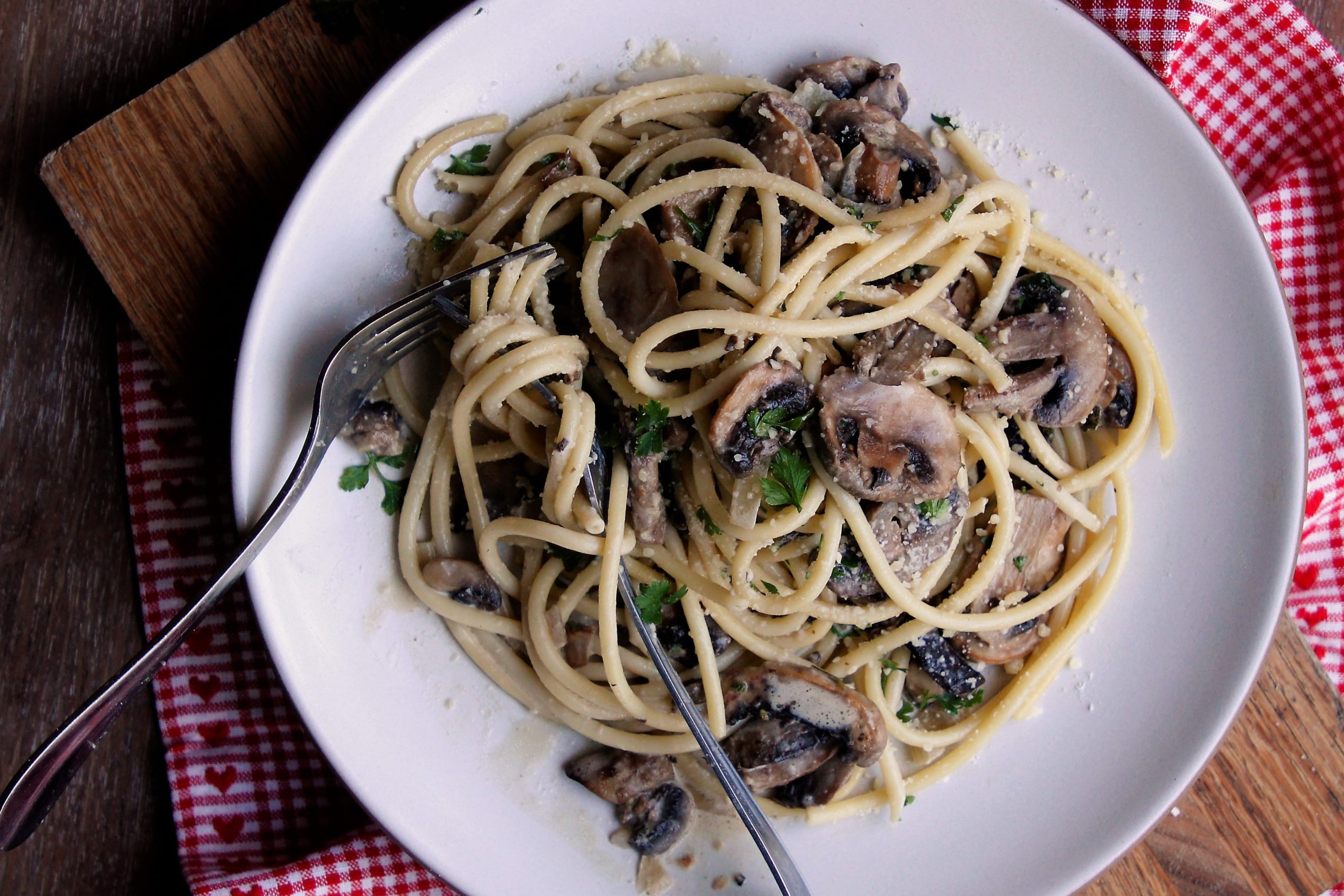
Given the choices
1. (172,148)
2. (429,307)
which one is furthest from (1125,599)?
(172,148)

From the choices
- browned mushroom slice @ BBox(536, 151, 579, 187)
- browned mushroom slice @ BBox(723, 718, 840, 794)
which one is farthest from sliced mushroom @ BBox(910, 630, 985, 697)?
browned mushroom slice @ BBox(536, 151, 579, 187)

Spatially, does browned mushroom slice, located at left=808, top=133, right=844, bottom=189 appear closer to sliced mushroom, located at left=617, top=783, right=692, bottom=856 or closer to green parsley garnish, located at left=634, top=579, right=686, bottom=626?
green parsley garnish, located at left=634, top=579, right=686, bottom=626

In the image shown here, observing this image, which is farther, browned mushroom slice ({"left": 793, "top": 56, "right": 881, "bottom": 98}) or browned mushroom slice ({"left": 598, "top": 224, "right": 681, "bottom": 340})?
browned mushroom slice ({"left": 793, "top": 56, "right": 881, "bottom": 98})

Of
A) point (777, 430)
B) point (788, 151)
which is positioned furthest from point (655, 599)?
point (788, 151)

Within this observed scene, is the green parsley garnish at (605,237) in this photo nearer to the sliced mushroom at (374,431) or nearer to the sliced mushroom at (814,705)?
the sliced mushroom at (374,431)

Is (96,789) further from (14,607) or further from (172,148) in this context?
(172,148)

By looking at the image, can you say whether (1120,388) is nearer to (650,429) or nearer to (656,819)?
(650,429)

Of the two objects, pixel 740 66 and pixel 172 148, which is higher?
pixel 172 148

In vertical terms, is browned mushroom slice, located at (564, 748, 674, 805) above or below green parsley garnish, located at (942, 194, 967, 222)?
below
